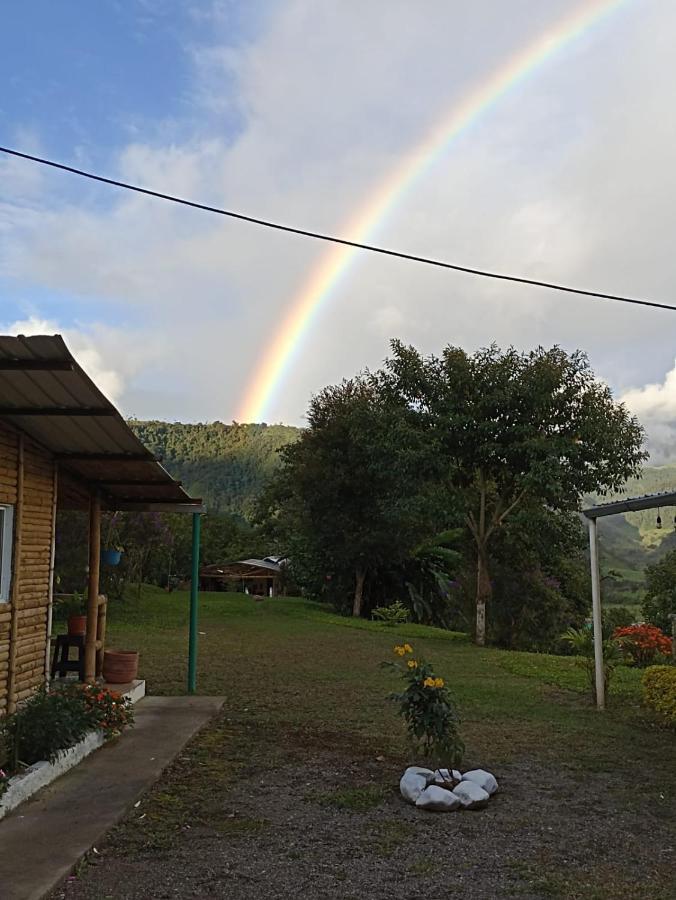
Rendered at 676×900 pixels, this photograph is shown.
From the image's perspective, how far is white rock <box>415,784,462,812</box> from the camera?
5.40m

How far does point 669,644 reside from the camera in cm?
1500

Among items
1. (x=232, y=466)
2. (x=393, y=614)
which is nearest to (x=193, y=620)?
(x=393, y=614)

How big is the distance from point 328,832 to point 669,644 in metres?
11.8

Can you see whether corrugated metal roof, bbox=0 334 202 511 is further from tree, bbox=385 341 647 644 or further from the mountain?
the mountain

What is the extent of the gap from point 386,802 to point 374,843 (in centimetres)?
87

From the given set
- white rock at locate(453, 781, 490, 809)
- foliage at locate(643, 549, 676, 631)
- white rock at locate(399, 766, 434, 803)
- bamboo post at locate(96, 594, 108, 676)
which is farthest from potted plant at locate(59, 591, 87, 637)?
foliage at locate(643, 549, 676, 631)

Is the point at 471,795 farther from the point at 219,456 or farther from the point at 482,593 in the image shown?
the point at 219,456

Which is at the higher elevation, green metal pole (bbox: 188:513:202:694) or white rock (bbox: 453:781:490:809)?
green metal pole (bbox: 188:513:202:694)

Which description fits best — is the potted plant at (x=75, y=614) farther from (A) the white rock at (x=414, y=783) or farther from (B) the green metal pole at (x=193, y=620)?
(A) the white rock at (x=414, y=783)

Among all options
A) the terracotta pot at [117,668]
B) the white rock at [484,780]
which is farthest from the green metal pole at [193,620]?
the white rock at [484,780]

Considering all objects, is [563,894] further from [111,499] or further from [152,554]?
[152,554]

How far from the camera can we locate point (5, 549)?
24.7 feet

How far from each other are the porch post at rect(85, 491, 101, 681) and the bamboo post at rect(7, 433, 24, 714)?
176 cm

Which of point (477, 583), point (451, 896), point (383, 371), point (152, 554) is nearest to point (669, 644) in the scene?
point (477, 583)
